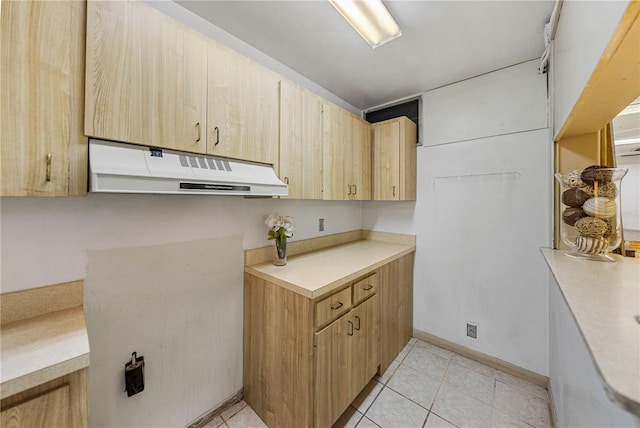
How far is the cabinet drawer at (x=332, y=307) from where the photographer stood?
1337 mm

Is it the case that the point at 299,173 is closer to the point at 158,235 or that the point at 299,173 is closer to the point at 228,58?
the point at 228,58

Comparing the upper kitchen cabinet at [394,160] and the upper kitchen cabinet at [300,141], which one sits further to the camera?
the upper kitchen cabinet at [394,160]

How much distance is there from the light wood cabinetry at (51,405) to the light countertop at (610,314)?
1.46 metres

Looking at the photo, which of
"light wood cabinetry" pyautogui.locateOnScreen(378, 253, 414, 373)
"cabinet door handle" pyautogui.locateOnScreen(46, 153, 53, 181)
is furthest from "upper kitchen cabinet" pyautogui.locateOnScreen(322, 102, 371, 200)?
"cabinet door handle" pyautogui.locateOnScreen(46, 153, 53, 181)

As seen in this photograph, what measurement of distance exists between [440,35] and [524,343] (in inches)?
99.1

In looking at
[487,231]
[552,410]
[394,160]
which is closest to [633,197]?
[487,231]

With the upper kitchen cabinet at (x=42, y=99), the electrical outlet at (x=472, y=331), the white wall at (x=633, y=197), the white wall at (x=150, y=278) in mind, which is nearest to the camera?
the upper kitchen cabinet at (x=42, y=99)

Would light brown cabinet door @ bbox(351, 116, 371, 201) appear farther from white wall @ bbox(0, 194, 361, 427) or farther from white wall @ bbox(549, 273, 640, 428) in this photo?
white wall @ bbox(549, 273, 640, 428)

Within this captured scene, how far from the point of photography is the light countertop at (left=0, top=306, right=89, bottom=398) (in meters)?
0.71

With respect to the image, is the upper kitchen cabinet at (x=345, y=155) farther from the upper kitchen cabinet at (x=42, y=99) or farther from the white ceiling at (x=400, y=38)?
the upper kitchen cabinet at (x=42, y=99)

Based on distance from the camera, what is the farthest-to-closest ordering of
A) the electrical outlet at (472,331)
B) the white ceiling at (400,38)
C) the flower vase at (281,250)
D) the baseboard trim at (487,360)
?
the electrical outlet at (472,331) → the baseboard trim at (487,360) → the flower vase at (281,250) → the white ceiling at (400,38)

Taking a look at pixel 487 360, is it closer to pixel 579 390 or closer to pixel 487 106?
pixel 579 390

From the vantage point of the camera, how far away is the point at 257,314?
5.30 ft

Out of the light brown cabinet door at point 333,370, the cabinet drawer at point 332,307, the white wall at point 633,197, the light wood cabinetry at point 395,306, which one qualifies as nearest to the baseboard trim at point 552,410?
the light wood cabinetry at point 395,306
